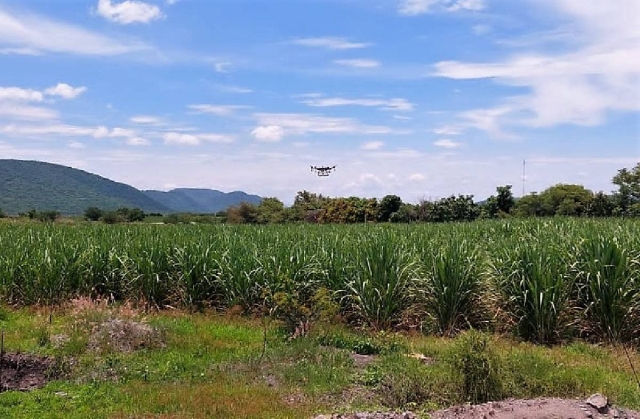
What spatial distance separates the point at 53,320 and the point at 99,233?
788 centimetres

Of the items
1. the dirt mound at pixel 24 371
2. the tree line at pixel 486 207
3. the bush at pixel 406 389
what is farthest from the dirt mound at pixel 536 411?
the tree line at pixel 486 207

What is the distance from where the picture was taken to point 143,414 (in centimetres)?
598

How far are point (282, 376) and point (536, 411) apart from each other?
319 cm

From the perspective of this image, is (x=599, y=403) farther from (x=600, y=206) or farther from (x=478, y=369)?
(x=600, y=206)

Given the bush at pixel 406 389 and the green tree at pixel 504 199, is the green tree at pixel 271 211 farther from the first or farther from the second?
the bush at pixel 406 389

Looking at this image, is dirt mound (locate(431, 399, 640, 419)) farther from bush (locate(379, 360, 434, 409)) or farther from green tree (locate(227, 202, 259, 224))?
green tree (locate(227, 202, 259, 224))

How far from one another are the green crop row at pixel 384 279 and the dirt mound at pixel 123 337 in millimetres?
2222

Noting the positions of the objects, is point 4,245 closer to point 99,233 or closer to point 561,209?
point 99,233

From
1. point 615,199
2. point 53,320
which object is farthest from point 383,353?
point 615,199

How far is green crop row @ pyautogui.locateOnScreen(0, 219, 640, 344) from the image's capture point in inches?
377

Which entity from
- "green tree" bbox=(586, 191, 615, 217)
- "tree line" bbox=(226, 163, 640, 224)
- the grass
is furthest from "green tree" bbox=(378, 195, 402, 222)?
the grass

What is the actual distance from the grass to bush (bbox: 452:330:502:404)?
0.21 ft

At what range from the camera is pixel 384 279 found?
10.7m

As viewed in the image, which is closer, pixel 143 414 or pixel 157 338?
pixel 143 414
